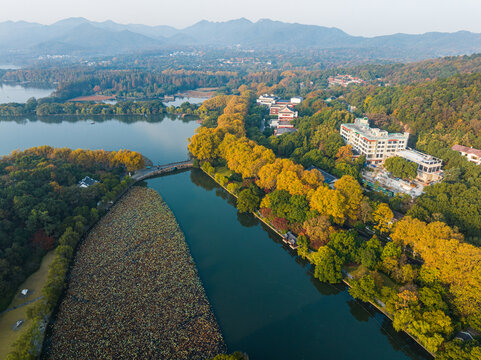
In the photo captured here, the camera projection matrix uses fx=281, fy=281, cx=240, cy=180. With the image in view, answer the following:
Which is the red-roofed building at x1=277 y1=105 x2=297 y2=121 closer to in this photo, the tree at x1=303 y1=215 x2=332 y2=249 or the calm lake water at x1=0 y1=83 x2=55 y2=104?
the tree at x1=303 y1=215 x2=332 y2=249

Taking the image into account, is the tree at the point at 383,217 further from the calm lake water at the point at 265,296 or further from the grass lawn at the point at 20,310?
the grass lawn at the point at 20,310

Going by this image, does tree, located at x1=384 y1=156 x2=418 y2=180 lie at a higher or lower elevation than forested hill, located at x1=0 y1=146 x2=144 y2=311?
higher

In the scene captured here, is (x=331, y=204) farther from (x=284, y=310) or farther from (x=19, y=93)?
(x=19, y=93)

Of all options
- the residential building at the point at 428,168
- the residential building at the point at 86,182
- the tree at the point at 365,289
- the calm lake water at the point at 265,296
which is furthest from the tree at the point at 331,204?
the residential building at the point at 86,182

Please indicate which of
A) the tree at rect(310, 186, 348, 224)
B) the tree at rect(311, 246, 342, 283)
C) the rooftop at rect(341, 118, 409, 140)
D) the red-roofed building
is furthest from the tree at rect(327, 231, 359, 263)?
the red-roofed building

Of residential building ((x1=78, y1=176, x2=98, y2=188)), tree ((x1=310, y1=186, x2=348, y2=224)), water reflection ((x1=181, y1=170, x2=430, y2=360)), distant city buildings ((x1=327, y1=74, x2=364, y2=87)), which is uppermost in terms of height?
distant city buildings ((x1=327, y1=74, x2=364, y2=87))

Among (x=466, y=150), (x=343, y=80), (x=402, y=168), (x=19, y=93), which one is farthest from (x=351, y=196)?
(x=19, y=93)
